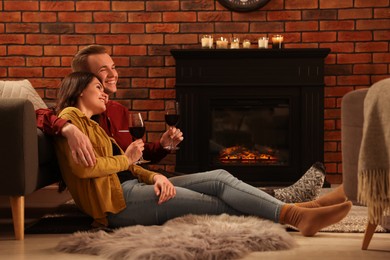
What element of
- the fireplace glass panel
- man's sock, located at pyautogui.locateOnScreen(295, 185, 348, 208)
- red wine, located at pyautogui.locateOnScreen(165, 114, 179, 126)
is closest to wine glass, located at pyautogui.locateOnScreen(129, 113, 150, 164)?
red wine, located at pyautogui.locateOnScreen(165, 114, 179, 126)

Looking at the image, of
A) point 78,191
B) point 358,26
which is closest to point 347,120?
point 78,191

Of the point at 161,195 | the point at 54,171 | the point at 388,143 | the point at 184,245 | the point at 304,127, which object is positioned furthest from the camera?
the point at 304,127

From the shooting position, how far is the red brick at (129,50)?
5.04m

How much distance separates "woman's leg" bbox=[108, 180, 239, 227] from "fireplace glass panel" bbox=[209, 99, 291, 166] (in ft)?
7.12

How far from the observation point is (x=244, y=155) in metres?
4.83

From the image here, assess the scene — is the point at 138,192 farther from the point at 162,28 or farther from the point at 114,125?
the point at 162,28

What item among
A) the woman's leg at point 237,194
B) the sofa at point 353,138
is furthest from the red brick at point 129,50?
the sofa at point 353,138

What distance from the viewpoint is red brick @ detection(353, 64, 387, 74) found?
196 inches

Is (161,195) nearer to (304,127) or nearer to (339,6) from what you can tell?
(304,127)

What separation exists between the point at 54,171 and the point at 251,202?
37.9 inches

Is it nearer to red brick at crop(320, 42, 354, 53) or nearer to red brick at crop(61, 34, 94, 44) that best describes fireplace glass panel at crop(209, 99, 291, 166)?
red brick at crop(320, 42, 354, 53)

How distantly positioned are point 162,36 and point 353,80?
1499 millimetres

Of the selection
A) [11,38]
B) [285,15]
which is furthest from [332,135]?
[11,38]

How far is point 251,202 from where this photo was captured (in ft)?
8.36
